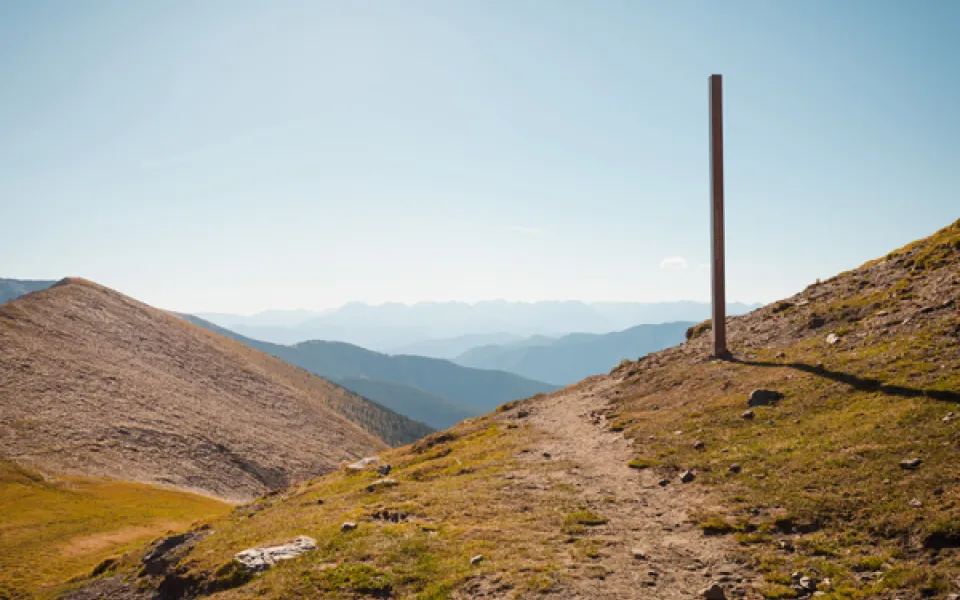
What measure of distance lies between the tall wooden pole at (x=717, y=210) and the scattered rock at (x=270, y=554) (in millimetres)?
30727

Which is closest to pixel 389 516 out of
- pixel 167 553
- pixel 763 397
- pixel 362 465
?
pixel 167 553

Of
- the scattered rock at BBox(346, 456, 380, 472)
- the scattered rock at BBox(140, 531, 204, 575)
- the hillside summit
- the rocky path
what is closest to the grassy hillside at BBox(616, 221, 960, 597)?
the hillside summit

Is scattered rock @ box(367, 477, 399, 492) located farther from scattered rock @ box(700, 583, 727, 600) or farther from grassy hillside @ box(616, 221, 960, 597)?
scattered rock @ box(700, 583, 727, 600)

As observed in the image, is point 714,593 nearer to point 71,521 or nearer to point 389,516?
point 389,516

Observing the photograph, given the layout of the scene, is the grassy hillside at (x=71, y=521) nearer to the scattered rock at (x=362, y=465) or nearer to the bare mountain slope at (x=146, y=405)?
the bare mountain slope at (x=146, y=405)

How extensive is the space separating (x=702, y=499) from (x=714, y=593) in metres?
6.61

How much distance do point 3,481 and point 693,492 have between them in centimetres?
9341

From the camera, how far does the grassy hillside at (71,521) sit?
4256 cm

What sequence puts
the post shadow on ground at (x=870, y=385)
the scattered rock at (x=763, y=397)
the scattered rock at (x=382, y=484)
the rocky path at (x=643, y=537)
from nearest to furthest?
the rocky path at (x=643, y=537) → the post shadow on ground at (x=870, y=385) → the scattered rock at (x=763, y=397) → the scattered rock at (x=382, y=484)

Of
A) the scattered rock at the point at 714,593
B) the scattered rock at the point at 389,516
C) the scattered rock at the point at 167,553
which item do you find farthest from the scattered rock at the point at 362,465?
the scattered rock at the point at 714,593

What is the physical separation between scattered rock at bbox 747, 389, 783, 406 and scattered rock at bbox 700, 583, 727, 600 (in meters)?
16.0

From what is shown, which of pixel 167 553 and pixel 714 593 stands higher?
pixel 714 593

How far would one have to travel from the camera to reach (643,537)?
54.0 ft

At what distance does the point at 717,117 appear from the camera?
38.2 meters
